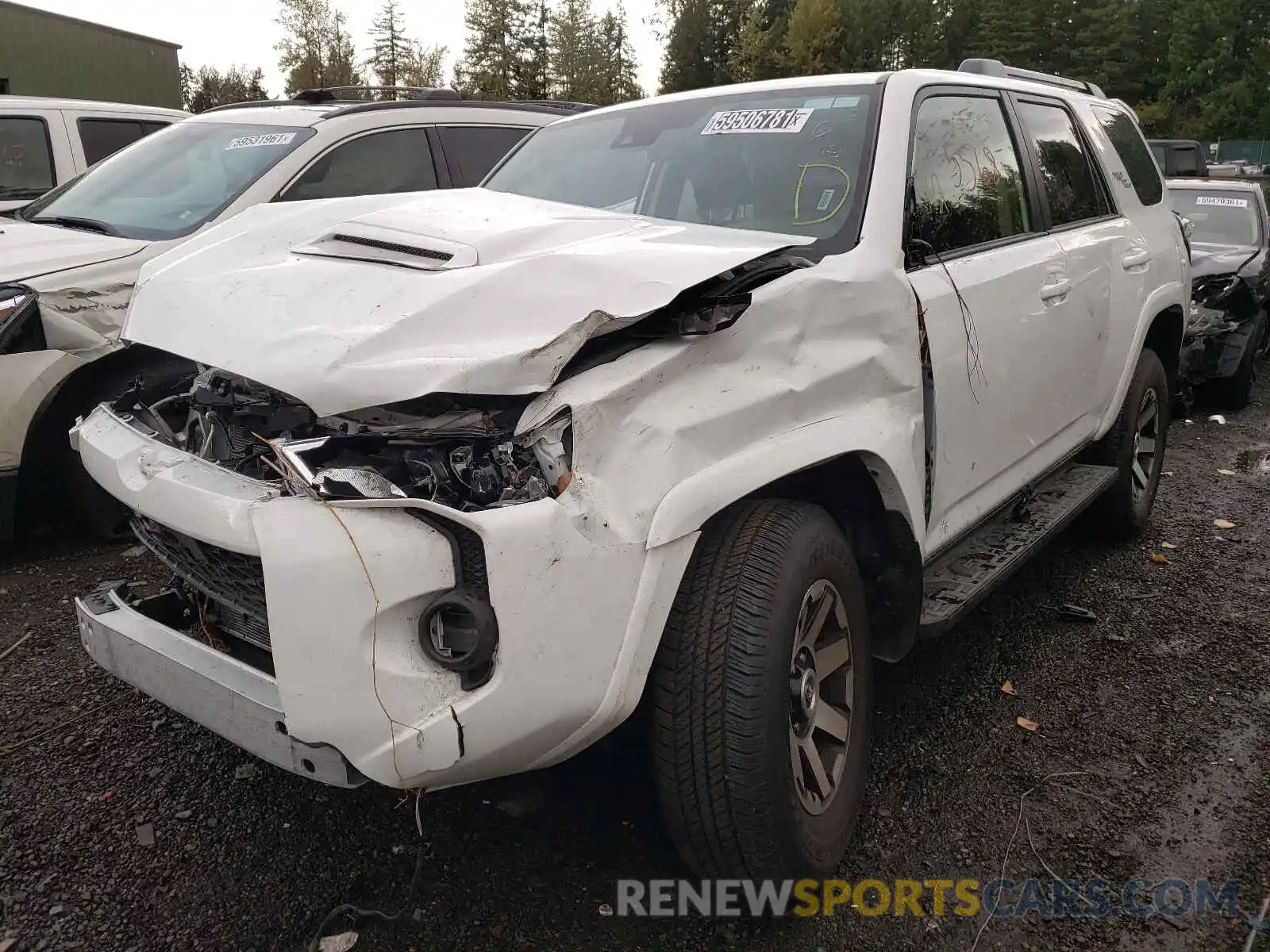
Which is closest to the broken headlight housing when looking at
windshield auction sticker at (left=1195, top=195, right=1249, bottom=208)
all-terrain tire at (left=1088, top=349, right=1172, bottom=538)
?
all-terrain tire at (left=1088, top=349, right=1172, bottom=538)

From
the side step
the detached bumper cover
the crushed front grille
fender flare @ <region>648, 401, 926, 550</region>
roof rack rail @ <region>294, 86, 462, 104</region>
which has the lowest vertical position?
the side step

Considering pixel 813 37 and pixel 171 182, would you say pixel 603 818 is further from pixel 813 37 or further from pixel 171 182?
pixel 813 37

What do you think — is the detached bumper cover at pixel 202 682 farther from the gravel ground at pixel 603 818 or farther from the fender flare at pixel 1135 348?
the fender flare at pixel 1135 348

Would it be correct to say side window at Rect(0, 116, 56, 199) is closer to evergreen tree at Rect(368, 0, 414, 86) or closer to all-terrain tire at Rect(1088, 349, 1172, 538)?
all-terrain tire at Rect(1088, 349, 1172, 538)

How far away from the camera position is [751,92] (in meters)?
3.33

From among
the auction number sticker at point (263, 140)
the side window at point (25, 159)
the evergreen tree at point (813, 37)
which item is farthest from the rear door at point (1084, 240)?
the evergreen tree at point (813, 37)

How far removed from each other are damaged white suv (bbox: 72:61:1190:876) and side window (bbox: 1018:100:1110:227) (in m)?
0.69

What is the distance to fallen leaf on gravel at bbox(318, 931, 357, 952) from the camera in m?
2.17

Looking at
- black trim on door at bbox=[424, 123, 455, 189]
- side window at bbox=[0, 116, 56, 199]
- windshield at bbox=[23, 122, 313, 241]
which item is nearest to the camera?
windshield at bbox=[23, 122, 313, 241]

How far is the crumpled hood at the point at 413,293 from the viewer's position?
74.4 inches

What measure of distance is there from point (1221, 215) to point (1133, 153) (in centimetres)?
513

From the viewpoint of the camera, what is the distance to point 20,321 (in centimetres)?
387

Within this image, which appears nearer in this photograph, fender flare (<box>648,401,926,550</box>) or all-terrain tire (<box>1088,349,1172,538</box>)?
fender flare (<box>648,401,926,550</box>)

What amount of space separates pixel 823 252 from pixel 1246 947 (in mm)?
1873
